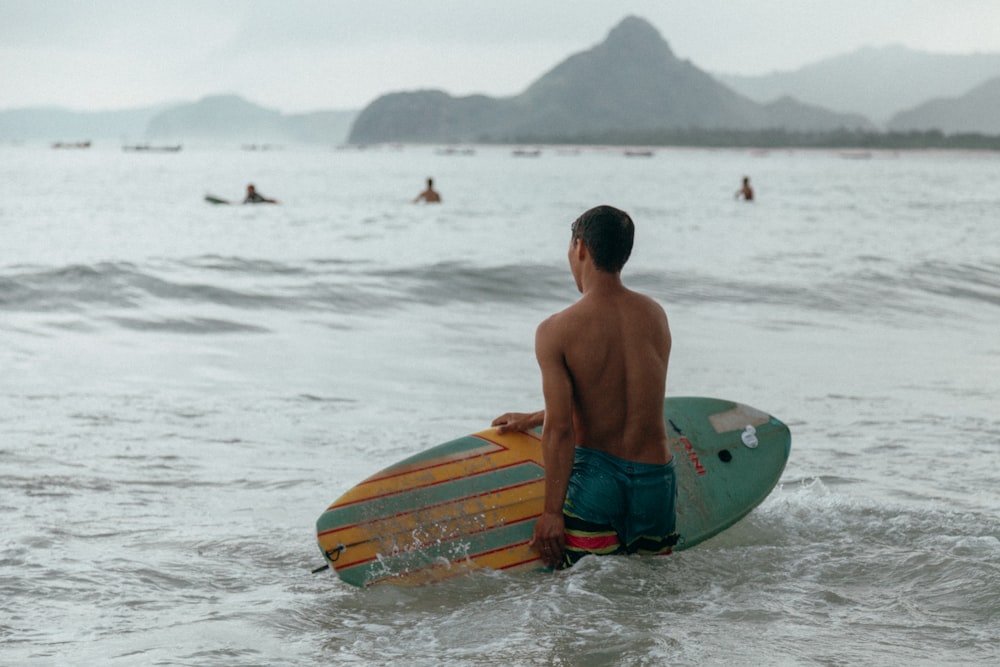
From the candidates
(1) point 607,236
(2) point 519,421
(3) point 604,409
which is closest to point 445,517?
(2) point 519,421

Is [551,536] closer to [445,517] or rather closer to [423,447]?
[445,517]

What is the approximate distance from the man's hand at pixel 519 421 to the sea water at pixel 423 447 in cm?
61

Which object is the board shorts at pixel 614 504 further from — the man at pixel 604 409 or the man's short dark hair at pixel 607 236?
the man's short dark hair at pixel 607 236

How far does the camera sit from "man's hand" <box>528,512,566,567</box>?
3.83 m

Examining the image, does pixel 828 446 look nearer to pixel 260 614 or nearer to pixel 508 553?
pixel 508 553

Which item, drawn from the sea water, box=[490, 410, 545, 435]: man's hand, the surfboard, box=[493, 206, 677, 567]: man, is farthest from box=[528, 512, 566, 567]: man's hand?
box=[490, 410, 545, 435]: man's hand

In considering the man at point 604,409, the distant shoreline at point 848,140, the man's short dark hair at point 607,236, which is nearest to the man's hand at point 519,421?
the man at point 604,409

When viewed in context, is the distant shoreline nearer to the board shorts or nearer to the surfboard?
the surfboard

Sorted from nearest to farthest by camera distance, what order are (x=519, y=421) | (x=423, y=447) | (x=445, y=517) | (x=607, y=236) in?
(x=607, y=236), (x=445, y=517), (x=519, y=421), (x=423, y=447)

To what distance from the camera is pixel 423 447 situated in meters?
6.98

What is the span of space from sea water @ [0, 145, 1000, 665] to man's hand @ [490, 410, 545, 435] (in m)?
0.61

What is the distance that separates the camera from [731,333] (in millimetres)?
12289

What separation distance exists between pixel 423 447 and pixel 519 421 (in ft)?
8.70

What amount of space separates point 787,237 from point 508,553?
23312 mm
